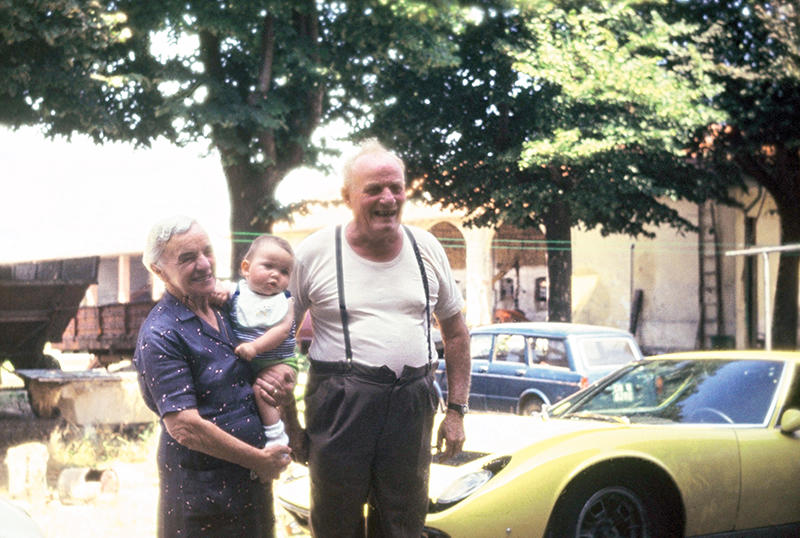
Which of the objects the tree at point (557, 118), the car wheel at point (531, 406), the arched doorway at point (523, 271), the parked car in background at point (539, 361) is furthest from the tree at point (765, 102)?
the arched doorway at point (523, 271)

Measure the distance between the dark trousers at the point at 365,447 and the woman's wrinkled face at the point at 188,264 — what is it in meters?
0.73

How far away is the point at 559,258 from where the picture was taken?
72.7 ft

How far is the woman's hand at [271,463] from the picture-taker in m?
2.76

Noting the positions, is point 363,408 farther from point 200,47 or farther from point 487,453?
point 200,47

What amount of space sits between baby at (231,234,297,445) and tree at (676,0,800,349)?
18439 millimetres

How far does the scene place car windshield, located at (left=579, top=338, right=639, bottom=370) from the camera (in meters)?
13.0

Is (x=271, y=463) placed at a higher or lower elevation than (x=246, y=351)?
lower

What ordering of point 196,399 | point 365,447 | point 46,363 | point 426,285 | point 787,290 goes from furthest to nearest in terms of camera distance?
point 787,290 < point 46,363 < point 426,285 < point 365,447 < point 196,399

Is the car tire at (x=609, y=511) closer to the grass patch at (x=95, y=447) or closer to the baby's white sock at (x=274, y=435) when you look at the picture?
the baby's white sock at (x=274, y=435)

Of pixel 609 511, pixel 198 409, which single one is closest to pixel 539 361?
pixel 609 511

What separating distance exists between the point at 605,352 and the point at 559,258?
29.6ft

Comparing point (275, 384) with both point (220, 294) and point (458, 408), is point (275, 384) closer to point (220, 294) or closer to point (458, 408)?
point (220, 294)

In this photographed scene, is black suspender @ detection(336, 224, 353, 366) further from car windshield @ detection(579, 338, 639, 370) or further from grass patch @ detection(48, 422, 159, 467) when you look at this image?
car windshield @ detection(579, 338, 639, 370)

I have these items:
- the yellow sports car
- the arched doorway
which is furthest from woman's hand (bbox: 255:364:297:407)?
the arched doorway
